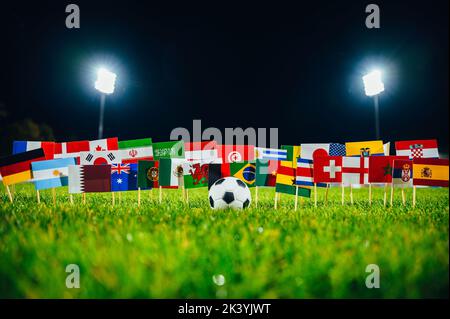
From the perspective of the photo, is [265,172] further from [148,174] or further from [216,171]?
[148,174]

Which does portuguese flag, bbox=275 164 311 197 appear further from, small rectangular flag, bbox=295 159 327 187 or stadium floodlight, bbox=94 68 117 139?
stadium floodlight, bbox=94 68 117 139

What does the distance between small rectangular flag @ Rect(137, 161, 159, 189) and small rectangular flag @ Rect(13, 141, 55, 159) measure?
15.8 ft

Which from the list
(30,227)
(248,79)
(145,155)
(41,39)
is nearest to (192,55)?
(248,79)

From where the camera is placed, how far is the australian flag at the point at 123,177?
7.46 m

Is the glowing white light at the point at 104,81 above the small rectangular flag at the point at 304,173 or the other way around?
above

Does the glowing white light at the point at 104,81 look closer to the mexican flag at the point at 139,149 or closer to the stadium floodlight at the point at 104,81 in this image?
the stadium floodlight at the point at 104,81

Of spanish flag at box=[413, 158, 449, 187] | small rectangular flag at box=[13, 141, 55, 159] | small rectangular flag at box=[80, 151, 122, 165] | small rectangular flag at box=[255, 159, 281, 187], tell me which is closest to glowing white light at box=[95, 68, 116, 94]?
small rectangular flag at box=[13, 141, 55, 159]

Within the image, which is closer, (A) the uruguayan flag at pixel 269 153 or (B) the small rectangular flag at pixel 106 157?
(B) the small rectangular flag at pixel 106 157

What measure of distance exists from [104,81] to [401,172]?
62.0 ft

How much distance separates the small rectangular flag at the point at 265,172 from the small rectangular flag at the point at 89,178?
400cm

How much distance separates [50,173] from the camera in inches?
265

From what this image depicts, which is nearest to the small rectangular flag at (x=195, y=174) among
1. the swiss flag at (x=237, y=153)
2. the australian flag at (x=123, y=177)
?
the australian flag at (x=123, y=177)
